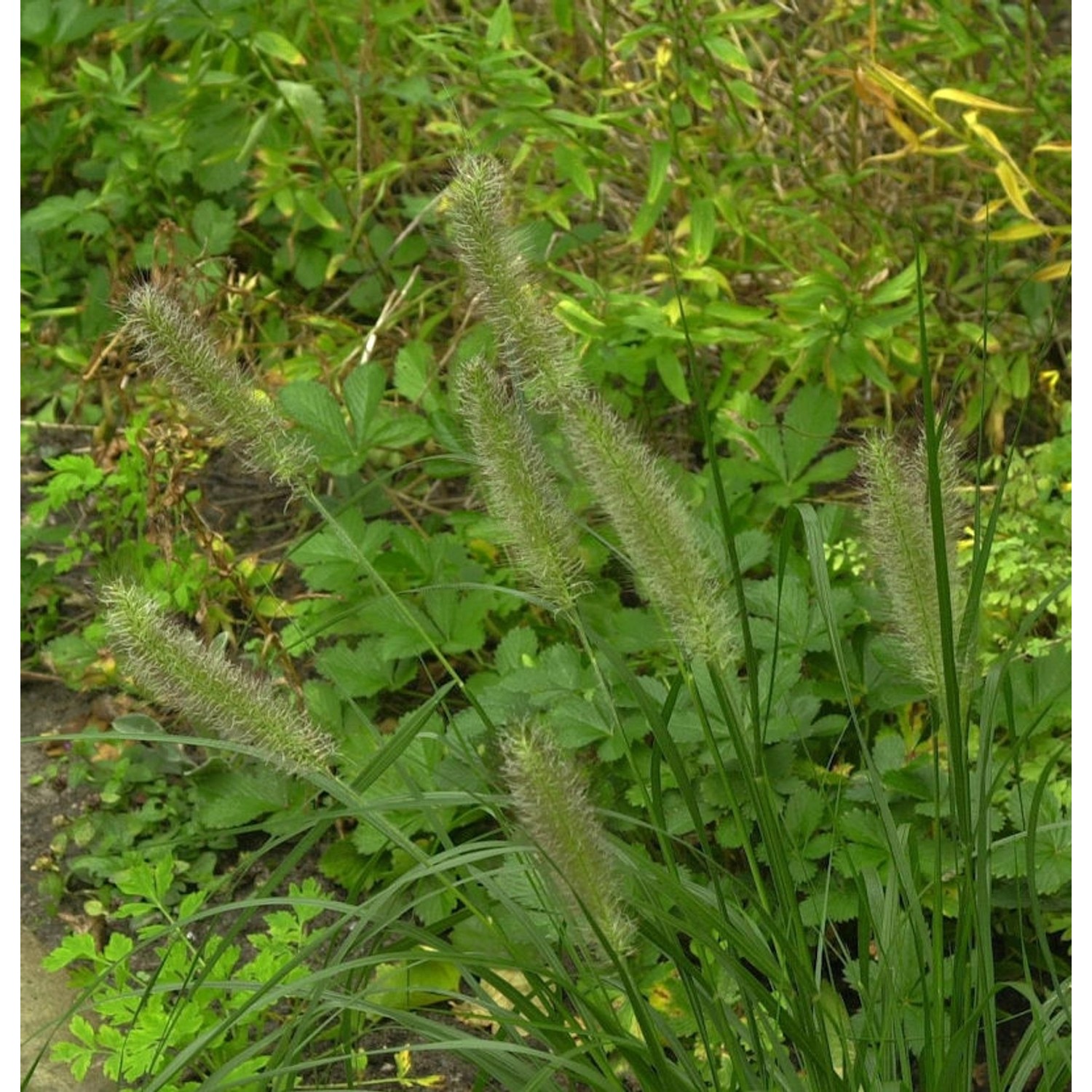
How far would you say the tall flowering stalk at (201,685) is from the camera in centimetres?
159

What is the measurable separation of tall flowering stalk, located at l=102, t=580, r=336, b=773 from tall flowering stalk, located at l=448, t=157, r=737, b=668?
0.36 m

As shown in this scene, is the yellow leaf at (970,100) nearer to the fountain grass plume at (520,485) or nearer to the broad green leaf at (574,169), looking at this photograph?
the broad green leaf at (574,169)

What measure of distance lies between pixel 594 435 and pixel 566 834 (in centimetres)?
36

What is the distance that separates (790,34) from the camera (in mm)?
4363

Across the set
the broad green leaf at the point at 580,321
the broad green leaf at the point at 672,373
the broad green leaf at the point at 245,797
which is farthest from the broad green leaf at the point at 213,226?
the broad green leaf at the point at 245,797

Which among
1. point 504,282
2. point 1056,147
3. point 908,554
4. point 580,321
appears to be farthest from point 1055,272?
point 504,282

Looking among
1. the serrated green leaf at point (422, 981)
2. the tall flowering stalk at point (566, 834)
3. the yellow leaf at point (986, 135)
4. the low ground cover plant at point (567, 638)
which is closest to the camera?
the tall flowering stalk at point (566, 834)

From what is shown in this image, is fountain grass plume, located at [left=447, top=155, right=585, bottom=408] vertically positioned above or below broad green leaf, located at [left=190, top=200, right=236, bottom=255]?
above

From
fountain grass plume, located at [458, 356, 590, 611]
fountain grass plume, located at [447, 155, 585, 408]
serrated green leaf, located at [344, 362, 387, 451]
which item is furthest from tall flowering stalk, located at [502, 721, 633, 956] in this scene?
serrated green leaf, located at [344, 362, 387, 451]

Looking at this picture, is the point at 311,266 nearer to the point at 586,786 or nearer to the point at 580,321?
the point at 580,321

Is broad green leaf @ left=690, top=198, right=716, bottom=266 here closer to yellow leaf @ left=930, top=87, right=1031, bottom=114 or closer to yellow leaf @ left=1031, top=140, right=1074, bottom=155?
yellow leaf @ left=930, top=87, right=1031, bottom=114

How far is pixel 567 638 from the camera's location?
298 centimetres

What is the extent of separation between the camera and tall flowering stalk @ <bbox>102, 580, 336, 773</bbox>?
5.20ft

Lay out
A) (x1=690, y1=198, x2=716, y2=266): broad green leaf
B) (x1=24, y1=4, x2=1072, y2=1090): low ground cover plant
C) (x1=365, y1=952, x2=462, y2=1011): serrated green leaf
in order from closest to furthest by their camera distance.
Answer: (x1=24, y1=4, x2=1072, y2=1090): low ground cover plant
(x1=365, y1=952, x2=462, y2=1011): serrated green leaf
(x1=690, y1=198, x2=716, y2=266): broad green leaf
